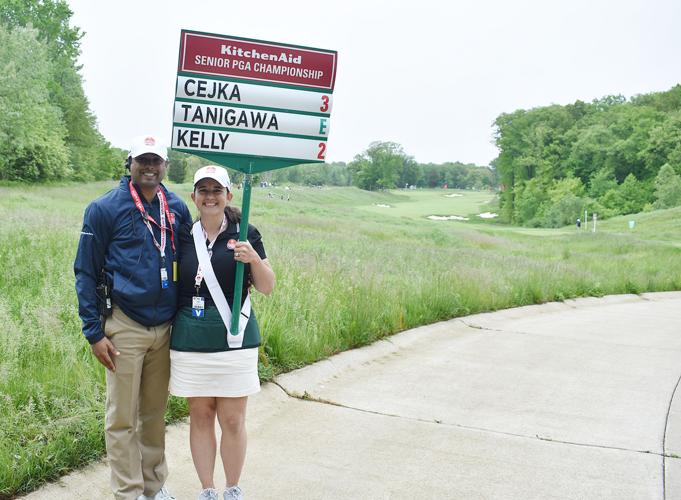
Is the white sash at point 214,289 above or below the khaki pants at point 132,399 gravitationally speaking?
above

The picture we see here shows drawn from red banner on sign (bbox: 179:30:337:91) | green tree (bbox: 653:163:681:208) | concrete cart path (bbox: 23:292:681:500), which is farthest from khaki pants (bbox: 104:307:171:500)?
green tree (bbox: 653:163:681:208)

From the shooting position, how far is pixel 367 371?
6871 millimetres

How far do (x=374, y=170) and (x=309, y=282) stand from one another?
4801 inches

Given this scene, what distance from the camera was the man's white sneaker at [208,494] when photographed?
374 cm

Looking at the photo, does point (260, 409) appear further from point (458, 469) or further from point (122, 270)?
point (122, 270)

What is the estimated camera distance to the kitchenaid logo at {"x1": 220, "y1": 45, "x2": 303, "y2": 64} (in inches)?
159

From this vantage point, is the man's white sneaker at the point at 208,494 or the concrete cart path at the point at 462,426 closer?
the man's white sneaker at the point at 208,494

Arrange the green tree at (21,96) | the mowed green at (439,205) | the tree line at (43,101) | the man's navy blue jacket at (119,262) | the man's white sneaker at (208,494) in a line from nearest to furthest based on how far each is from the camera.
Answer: the man's navy blue jacket at (119,262) < the man's white sneaker at (208,494) < the green tree at (21,96) < the tree line at (43,101) < the mowed green at (439,205)

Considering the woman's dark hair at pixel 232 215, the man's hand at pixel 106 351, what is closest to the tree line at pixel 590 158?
the woman's dark hair at pixel 232 215

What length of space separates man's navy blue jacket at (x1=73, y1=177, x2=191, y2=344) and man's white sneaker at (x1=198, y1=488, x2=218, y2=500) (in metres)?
0.93

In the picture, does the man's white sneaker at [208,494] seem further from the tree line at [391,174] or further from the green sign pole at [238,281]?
the tree line at [391,174]

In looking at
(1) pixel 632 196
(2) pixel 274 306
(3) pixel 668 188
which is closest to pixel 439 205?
(1) pixel 632 196

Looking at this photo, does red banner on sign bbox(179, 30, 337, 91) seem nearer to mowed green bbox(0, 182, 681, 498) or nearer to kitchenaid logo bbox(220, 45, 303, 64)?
kitchenaid logo bbox(220, 45, 303, 64)

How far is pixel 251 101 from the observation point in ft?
13.4
